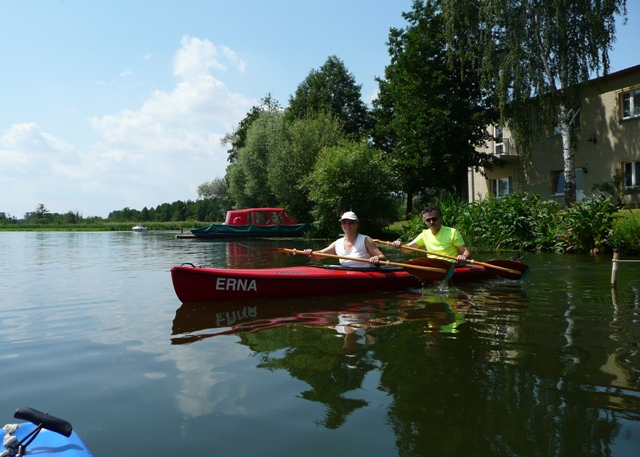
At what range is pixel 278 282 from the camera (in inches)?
319

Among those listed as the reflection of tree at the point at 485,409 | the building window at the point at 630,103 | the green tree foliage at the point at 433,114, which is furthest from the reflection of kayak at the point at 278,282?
the green tree foliage at the point at 433,114

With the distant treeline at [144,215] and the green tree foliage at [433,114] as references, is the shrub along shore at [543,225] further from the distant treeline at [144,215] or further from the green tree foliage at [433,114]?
the distant treeline at [144,215]

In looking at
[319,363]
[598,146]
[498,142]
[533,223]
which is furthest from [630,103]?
[319,363]

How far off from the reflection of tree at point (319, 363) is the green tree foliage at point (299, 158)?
25473 millimetres

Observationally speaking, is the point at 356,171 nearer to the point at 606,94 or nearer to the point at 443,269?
the point at 606,94

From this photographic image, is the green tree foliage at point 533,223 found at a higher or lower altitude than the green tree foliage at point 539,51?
lower

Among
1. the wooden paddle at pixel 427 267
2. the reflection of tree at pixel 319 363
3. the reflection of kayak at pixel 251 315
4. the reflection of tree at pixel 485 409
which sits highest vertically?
the wooden paddle at pixel 427 267

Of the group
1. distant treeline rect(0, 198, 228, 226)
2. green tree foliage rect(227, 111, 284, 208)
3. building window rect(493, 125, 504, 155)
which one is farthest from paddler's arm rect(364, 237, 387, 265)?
distant treeline rect(0, 198, 228, 226)

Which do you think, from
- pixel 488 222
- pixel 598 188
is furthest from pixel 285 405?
pixel 598 188

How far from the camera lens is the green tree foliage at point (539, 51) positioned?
1827 cm

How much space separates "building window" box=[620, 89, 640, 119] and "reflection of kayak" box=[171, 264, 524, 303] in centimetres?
1874

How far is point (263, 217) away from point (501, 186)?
44.5 ft

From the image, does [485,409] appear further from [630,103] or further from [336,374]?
[630,103]

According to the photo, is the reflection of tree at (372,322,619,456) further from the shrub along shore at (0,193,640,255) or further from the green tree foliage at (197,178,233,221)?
the green tree foliage at (197,178,233,221)
